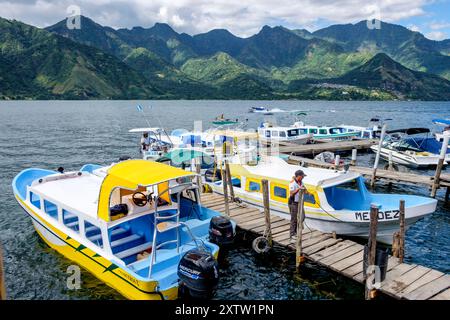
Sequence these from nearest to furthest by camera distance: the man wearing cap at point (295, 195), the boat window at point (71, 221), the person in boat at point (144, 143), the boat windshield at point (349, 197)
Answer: the man wearing cap at point (295, 195) → the boat window at point (71, 221) → the boat windshield at point (349, 197) → the person in boat at point (144, 143)

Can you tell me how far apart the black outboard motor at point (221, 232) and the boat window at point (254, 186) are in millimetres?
5384

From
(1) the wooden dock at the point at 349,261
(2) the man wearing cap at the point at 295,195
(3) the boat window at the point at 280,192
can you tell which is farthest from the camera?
(3) the boat window at the point at 280,192

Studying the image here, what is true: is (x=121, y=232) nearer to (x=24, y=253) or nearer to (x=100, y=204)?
(x=100, y=204)

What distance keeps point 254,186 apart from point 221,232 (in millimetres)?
5975

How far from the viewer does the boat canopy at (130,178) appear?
11250 mm

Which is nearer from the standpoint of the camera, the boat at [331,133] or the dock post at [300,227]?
the dock post at [300,227]

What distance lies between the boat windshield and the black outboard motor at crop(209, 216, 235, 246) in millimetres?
6012

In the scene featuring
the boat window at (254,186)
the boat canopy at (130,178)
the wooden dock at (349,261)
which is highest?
the boat canopy at (130,178)

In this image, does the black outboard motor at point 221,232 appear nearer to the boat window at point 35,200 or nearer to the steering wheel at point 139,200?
the steering wheel at point 139,200

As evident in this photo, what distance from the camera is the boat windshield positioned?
16.5 meters

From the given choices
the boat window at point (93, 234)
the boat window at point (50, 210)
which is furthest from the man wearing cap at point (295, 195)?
the boat window at point (50, 210)

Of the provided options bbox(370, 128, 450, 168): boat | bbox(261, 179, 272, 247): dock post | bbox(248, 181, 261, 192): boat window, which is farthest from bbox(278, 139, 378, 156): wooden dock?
bbox(261, 179, 272, 247): dock post

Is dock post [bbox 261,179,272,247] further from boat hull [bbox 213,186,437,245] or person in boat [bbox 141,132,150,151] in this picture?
person in boat [bbox 141,132,150,151]
